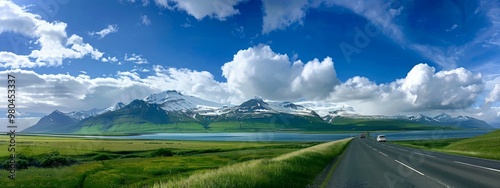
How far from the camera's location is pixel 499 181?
14.9 meters

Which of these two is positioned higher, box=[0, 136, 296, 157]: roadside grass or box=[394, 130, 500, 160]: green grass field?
box=[394, 130, 500, 160]: green grass field

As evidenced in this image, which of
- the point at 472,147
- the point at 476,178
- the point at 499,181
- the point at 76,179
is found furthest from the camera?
the point at 472,147

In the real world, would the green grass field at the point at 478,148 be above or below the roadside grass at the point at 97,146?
above

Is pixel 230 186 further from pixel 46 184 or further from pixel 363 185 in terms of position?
pixel 46 184

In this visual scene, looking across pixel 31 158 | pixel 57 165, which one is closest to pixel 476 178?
pixel 57 165

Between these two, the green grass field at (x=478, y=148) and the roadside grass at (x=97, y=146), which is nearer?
the green grass field at (x=478, y=148)

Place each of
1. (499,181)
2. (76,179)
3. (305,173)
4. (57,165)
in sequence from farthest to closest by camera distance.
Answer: (57,165) → (76,179) → (305,173) → (499,181)

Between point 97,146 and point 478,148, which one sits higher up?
point 478,148

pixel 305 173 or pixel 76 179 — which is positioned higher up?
pixel 305 173

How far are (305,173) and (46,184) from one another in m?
32.3

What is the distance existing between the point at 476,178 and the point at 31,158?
7439cm

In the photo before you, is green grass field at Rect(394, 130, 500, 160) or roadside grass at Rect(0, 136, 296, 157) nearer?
green grass field at Rect(394, 130, 500, 160)

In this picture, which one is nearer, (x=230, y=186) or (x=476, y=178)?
(x=230, y=186)

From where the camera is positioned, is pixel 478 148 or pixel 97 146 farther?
pixel 97 146
